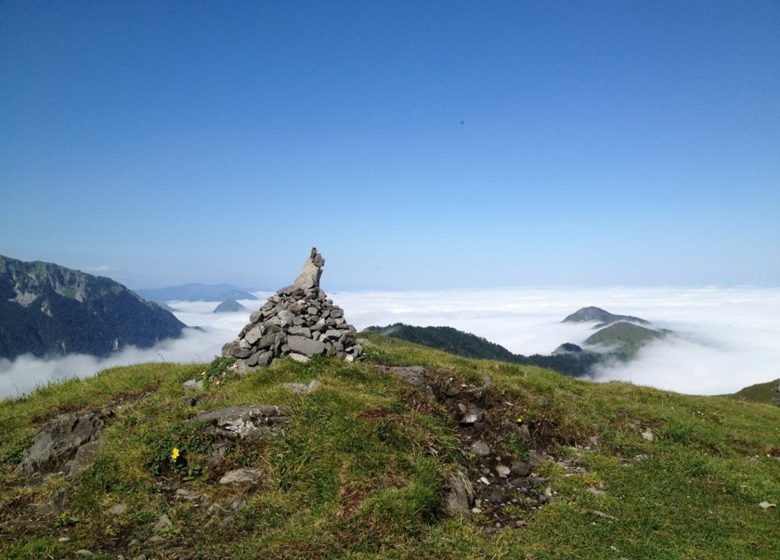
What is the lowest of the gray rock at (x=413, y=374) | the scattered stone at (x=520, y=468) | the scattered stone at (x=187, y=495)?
the scattered stone at (x=520, y=468)

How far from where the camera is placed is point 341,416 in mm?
10680

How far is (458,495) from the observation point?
9.09 metres

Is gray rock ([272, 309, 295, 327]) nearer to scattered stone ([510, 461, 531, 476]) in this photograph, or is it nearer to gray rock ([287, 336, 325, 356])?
gray rock ([287, 336, 325, 356])

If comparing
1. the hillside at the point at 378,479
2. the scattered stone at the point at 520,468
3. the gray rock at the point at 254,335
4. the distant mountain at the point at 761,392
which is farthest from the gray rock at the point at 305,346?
the distant mountain at the point at 761,392

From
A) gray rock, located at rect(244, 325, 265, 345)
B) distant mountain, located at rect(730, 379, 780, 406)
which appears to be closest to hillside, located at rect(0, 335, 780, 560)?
gray rock, located at rect(244, 325, 265, 345)

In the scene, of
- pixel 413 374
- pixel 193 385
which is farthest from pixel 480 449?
pixel 193 385

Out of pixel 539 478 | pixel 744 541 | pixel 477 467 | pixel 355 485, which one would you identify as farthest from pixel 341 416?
pixel 744 541

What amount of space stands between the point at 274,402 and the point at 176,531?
435 cm

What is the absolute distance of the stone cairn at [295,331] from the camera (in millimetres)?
15836

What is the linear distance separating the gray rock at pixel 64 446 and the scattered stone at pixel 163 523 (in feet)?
10.7

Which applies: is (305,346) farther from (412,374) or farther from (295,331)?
(412,374)

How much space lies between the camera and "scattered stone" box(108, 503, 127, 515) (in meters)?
8.14

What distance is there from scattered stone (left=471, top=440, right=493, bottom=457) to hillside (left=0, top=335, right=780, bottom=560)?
40mm

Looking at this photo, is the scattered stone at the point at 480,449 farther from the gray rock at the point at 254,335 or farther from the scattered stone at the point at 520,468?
the gray rock at the point at 254,335
